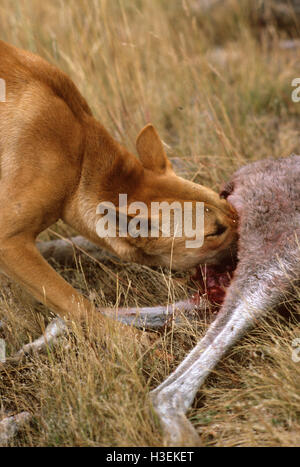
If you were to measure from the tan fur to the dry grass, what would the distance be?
0.89 feet

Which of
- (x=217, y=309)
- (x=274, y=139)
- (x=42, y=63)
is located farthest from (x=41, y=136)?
(x=274, y=139)

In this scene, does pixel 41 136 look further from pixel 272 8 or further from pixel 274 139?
pixel 272 8

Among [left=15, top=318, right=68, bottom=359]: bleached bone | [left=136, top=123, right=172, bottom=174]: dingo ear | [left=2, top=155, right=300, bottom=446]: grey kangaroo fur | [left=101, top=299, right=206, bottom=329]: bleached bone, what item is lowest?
[left=101, top=299, right=206, bottom=329]: bleached bone

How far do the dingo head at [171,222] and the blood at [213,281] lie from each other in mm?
76

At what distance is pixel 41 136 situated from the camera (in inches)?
118

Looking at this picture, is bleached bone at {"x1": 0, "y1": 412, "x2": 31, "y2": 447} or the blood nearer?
bleached bone at {"x1": 0, "y1": 412, "x2": 31, "y2": 447}

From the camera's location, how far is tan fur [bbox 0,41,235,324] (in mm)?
2943

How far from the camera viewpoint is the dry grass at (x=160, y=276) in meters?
2.38

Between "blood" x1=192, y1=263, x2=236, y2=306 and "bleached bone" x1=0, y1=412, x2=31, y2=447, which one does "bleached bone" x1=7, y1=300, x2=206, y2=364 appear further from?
"bleached bone" x1=0, y1=412, x2=31, y2=447

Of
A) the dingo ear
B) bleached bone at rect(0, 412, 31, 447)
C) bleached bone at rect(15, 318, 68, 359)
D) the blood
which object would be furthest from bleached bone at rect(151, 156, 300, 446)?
bleached bone at rect(15, 318, 68, 359)

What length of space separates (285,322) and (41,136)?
5.54 ft

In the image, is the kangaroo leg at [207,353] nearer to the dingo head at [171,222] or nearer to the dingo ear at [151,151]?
the dingo head at [171,222]

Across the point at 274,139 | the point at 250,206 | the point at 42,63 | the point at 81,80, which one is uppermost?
the point at 42,63

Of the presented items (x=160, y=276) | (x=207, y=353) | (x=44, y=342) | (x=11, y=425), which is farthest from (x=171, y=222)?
(x=11, y=425)
